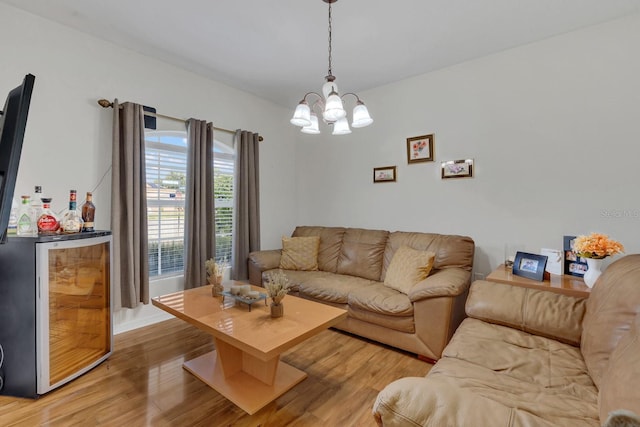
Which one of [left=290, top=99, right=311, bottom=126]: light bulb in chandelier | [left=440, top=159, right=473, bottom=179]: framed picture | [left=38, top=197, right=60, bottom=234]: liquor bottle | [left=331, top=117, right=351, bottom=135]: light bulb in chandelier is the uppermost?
Result: [left=290, top=99, right=311, bottom=126]: light bulb in chandelier

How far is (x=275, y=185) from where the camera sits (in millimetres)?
4172

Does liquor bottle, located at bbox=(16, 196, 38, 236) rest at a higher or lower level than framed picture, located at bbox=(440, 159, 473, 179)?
lower

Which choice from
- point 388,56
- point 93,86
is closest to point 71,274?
point 93,86

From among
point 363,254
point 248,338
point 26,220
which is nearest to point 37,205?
point 26,220

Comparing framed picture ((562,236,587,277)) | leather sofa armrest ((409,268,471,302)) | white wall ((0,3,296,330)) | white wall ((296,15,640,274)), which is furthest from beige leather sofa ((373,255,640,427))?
white wall ((0,3,296,330))

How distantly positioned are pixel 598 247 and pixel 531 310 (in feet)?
2.11

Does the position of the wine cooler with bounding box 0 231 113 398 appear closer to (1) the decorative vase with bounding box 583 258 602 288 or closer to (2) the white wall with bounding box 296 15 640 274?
(2) the white wall with bounding box 296 15 640 274

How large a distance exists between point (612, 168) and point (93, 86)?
14.3 feet

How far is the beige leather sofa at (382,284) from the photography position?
2.20 metres

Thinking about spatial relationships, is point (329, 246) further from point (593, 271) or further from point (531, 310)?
point (593, 271)

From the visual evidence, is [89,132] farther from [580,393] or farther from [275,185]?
[580,393]

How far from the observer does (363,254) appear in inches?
128

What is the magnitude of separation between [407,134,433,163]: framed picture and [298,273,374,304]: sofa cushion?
1.45 m

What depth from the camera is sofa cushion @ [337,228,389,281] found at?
3187mm
